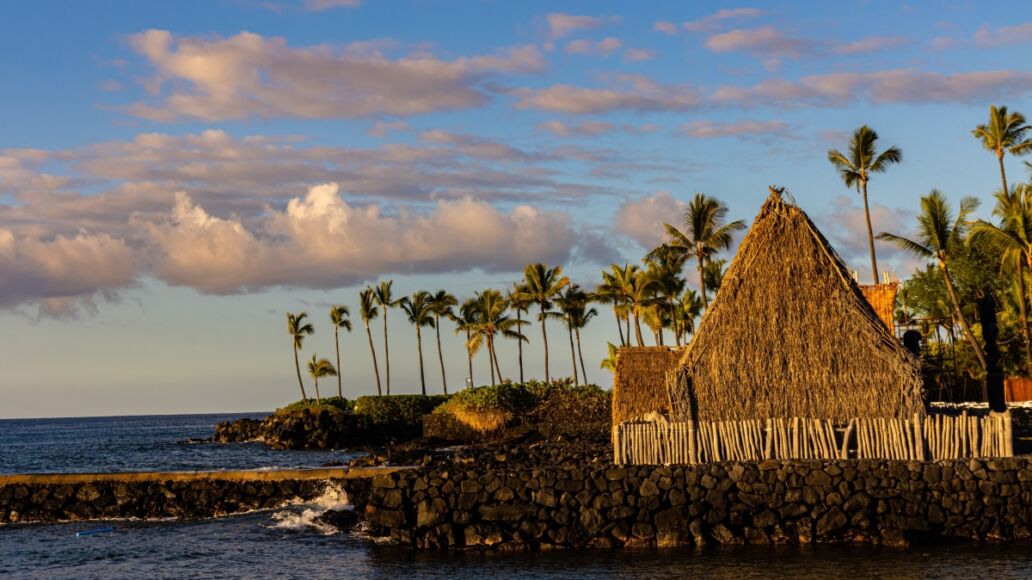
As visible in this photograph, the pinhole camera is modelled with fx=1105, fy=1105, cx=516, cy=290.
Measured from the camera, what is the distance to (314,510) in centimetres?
2948

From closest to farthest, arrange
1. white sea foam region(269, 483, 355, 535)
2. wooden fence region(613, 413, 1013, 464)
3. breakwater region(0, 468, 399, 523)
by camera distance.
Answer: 1. wooden fence region(613, 413, 1013, 464)
2. white sea foam region(269, 483, 355, 535)
3. breakwater region(0, 468, 399, 523)

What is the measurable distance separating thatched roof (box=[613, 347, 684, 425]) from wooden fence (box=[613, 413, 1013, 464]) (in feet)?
Answer: 31.0

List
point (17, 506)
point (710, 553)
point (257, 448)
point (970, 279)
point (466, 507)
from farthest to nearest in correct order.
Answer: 1. point (257, 448)
2. point (970, 279)
3. point (17, 506)
4. point (466, 507)
5. point (710, 553)

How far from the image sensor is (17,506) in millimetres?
31516

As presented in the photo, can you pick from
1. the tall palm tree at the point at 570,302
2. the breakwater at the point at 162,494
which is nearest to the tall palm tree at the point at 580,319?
the tall palm tree at the point at 570,302

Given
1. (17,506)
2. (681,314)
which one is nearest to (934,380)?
(681,314)

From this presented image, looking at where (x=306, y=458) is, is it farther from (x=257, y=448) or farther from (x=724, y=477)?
(x=724, y=477)

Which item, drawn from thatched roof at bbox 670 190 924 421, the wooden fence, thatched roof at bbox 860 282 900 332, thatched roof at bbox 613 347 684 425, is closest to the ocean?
the wooden fence

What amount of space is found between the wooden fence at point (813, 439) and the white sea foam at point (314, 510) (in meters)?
8.83

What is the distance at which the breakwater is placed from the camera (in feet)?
101

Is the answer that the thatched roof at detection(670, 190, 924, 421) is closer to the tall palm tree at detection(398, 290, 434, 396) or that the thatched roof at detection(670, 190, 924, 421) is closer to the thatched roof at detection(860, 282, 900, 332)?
the thatched roof at detection(860, 282, 900, 332)

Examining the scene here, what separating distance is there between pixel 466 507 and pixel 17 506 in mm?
15370

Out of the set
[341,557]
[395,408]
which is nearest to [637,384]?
[341,557]

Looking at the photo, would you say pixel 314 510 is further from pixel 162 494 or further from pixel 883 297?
pixel 883 297
